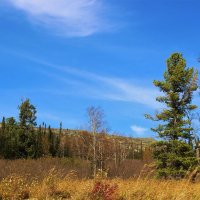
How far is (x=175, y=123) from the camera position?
A: 33.2 metres

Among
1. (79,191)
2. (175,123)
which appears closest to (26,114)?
(175,123)

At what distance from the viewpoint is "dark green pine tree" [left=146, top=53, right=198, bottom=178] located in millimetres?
32594

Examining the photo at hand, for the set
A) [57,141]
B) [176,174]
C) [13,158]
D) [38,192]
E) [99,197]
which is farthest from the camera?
[57,141]

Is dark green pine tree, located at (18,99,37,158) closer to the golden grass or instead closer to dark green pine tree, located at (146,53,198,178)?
dark green pine tree, located at (146,53,198,178)

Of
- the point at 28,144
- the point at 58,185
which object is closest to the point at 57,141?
the point at 28,144

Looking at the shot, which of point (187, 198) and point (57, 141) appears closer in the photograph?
point (187, 198)

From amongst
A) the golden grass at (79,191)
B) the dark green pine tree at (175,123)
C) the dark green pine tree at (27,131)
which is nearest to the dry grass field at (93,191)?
the golden grass at (79,191)

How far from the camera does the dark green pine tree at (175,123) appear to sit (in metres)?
32.6

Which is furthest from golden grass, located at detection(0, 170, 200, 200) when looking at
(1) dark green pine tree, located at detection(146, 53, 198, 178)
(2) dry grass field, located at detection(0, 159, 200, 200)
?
(1) dark green pine tree, located at detection(146, 53, 198, 178)

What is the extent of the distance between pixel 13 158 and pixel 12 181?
6582 cm

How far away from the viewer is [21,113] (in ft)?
254

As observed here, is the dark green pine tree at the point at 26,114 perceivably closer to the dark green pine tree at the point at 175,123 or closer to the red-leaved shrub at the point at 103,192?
the dark green pine tree at the point at 175,123

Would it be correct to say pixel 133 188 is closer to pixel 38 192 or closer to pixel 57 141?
pixel 38 192

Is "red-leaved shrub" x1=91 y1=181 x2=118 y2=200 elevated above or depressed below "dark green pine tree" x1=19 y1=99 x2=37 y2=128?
below
